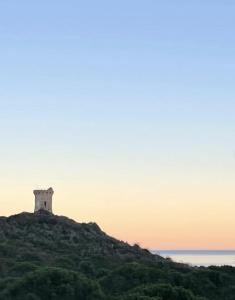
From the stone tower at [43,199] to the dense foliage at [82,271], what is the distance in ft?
27.0

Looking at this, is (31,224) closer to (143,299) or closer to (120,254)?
(120,254)

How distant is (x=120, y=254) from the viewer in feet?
337

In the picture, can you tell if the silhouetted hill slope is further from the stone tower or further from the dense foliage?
the stone tower

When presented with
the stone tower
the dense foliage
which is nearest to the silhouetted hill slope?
the dense foliage

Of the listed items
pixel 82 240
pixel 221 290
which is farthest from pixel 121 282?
pixel 82 240

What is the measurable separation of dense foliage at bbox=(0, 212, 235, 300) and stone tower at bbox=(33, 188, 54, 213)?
824cm

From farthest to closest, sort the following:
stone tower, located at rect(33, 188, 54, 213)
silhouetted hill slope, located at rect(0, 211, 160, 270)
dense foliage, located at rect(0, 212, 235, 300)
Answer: stone tower, located at rect(33, 188, 54, 213)
silhouetted hill slope, located at rect(0, 211, 160, 270)
dense foliage, located at rect(0, 212, 235, 300)

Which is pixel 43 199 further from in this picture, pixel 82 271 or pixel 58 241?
pixel 82 271

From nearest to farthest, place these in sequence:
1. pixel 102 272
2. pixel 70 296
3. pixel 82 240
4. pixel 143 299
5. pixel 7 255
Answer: pixel 143 299 → pixel 70 296 → pixel 102 272 → pixel 7 255 → pixel 82 240

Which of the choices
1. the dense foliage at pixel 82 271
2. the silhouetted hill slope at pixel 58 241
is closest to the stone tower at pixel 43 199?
the silhouetted hill slope at pixel 58 241

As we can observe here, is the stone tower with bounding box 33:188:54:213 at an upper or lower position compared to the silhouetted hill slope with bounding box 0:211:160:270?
upper

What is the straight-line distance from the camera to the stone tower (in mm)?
131750

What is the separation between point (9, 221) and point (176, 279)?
73182 mm

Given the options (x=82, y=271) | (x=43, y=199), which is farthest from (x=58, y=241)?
(x=82, y=271)
